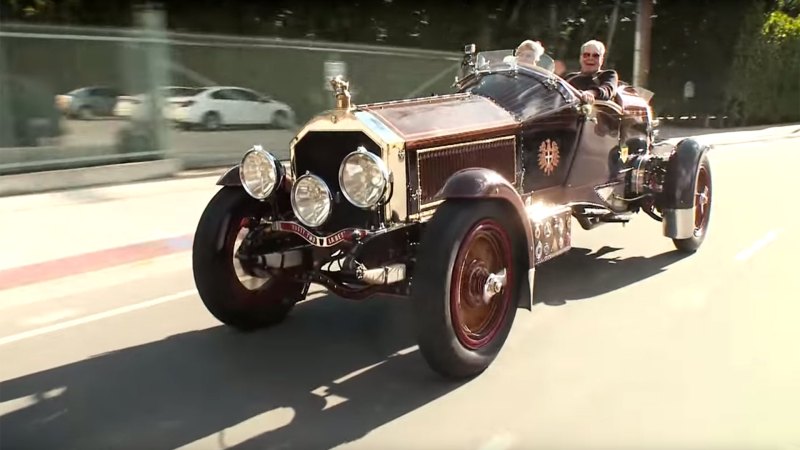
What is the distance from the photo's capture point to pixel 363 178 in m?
4.25

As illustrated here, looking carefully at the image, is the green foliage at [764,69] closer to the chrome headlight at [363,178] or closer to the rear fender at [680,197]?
the rear fender at [680,197]

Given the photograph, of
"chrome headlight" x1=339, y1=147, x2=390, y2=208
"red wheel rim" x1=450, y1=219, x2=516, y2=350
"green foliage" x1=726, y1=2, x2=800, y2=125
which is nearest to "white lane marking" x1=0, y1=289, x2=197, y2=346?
"chrome headlight" x1=339, y1=147, x2=390, y2=208

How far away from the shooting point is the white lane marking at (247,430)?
135 inches

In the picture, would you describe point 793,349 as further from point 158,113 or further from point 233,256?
point 158,113

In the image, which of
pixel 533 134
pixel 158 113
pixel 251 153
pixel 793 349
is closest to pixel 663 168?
pixel 533 134

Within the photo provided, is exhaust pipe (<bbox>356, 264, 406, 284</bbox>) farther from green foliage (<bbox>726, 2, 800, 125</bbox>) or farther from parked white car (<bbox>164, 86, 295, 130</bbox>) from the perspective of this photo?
green foliage (<bbox>726, 2, 800, 125</bbox>)

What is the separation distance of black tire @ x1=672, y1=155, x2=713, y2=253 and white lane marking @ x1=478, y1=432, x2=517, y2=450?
4.04 meters

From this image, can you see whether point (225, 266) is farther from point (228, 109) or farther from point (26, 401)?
point (228, 109)

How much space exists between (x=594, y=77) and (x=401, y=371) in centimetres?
359

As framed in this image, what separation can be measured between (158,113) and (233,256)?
Answer: 751 cm

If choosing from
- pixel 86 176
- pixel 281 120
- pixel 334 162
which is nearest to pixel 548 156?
pixel 334 162

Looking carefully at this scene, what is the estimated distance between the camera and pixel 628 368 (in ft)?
14.0

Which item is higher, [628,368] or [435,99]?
[435,99]

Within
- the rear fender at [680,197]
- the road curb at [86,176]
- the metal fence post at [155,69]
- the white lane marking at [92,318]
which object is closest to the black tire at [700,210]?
the rear fender at [680,197]
